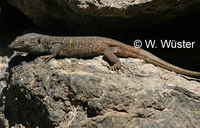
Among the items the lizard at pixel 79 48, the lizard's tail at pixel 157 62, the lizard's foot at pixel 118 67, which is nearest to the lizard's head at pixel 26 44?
the lizard at pixel 79 48

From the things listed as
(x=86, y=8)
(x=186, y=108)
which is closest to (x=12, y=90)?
(x=86, y=8)

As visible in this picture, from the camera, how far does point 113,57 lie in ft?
15.4

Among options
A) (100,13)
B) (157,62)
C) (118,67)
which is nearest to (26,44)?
(100,13)

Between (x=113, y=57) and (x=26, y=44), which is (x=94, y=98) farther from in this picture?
(x=26, y=44)

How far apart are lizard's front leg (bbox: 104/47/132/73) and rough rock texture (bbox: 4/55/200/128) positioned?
0.23 m

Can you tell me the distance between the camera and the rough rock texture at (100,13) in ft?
15.0

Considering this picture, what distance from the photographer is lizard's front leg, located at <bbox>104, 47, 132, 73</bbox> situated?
4434 mm

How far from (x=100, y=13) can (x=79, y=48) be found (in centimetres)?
119

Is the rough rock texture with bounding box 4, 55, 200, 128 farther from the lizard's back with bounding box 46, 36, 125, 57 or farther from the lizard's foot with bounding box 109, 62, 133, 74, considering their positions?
the lizard's back with bounding box 46, 36, 125, 57

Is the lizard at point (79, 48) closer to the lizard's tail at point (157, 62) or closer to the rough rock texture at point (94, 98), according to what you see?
the lizard's tail at point (157, 62)

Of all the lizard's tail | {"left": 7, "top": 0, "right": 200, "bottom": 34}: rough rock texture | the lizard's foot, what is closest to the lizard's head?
{"left": 7, "top": 0, "right": 200, "bottom": 34}: rough rock texture

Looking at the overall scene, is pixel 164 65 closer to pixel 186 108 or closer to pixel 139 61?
pixel 139 61

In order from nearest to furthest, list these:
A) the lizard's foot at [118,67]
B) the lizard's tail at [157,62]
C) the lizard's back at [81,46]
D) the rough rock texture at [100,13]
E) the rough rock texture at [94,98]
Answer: the rough rock texture at [94,98] → the lizard's foot at [118,67] → the rough rock texture at [100,13] → the lizard's back at [81,46] → the lizard's tail at [157,62]

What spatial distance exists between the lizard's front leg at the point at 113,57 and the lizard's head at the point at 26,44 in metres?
1.98
